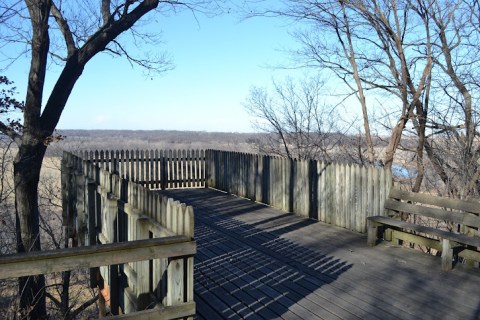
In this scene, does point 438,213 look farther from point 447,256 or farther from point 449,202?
point 447,256

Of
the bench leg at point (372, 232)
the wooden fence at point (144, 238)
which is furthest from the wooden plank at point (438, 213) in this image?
the wooden fence at point (144, 238)

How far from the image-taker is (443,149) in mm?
13195

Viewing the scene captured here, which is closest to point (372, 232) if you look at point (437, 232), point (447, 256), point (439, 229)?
point (439, 229)

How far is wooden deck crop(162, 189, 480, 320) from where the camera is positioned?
15.1 ft

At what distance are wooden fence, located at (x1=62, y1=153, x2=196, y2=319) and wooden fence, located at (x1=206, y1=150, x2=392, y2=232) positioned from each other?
4825 millimetres

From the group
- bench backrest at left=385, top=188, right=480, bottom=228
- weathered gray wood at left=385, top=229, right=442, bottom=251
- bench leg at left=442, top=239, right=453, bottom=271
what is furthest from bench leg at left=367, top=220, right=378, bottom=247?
bench leg at left=442, top=239, right=453, bottom=271

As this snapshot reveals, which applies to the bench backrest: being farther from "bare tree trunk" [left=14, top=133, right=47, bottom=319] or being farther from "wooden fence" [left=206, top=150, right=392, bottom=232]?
"bare tree trunk" [left=14, top=133, right=47, bottom=319]

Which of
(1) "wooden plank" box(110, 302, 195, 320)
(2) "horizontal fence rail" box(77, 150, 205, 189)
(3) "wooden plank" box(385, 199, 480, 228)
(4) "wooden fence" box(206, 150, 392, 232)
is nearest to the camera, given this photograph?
(1) "wooden plank" box(110, 302, 195, 320)

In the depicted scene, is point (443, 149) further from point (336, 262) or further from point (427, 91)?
point (336, 262)

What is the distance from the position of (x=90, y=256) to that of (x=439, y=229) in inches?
216

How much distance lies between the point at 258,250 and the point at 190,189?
8797 millimetres

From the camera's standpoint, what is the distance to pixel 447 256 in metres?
5.96

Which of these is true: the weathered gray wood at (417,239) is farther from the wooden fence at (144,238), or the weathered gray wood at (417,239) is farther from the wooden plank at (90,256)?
the wooden plank at (90,256)

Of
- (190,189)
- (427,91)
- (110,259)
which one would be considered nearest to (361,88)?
(427,91)
